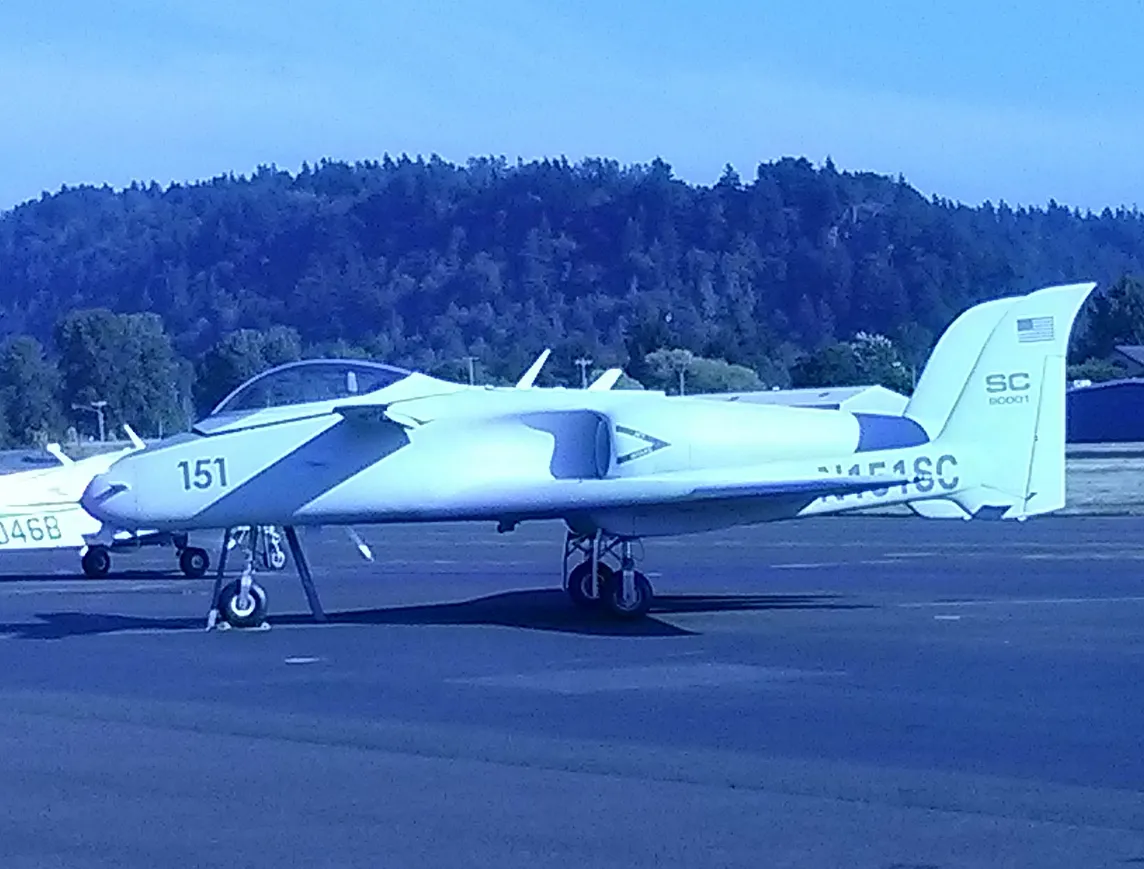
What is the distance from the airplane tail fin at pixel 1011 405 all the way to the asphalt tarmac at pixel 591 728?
3.64 feet

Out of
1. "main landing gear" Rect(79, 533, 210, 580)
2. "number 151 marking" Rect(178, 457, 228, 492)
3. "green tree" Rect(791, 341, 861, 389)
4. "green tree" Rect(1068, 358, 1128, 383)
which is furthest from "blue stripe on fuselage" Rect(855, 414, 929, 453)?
"green tree" Rect(1068, 358, 1128, 383)

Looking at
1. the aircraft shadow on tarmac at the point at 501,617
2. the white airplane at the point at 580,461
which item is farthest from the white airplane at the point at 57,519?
the white airplane at the point at 580,461

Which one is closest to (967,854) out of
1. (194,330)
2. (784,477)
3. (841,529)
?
(784,477)

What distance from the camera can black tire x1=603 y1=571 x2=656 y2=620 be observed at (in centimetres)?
1964

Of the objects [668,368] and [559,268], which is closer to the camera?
[668,368]

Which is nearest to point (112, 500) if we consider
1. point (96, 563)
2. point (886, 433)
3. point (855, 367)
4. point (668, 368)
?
point (886, 433)

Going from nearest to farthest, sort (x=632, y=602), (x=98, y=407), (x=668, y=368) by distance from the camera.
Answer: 1. (x=632, y=602)
2. (x=98, y=407)
3. (x=668, y=368)

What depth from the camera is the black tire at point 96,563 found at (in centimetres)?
2848

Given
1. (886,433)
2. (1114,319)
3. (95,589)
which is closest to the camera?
(886,433)

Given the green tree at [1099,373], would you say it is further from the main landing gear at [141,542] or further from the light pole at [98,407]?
the main landing gear at [141,542]

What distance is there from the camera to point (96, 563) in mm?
28500

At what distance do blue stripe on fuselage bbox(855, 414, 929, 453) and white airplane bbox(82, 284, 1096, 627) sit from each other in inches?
0.9

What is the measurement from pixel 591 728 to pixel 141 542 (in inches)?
704

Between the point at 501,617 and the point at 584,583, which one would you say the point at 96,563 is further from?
the point at 584,583
